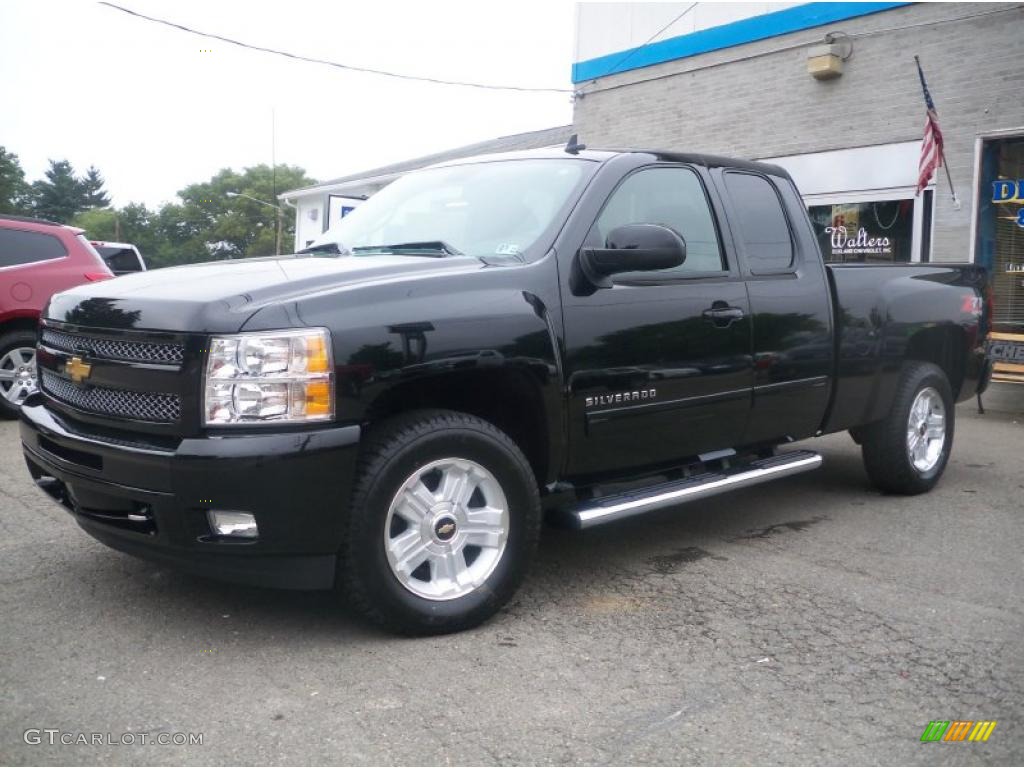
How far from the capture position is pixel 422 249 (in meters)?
4.26

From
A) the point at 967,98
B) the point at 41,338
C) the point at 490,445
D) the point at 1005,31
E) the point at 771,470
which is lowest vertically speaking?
the point at 771,470

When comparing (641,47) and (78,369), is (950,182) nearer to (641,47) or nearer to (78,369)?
(641,47)

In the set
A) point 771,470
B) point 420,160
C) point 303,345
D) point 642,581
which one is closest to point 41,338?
point 303,345

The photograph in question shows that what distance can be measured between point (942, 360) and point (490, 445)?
3.95m

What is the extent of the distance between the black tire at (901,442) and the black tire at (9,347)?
657cm

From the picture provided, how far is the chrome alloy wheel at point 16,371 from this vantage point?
820 centimetres

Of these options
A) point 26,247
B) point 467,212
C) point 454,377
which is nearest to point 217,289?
point 454,377

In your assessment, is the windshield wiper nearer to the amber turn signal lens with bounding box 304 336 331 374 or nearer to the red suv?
the amber turn signal lens with bounding box 304 336 331 374

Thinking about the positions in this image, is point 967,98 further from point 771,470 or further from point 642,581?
point 642,581

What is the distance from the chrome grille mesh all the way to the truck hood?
0.18ft

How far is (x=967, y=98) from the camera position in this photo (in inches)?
423

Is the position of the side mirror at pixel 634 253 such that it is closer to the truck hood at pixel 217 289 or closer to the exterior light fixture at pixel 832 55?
the truck hood at pixel 217 289

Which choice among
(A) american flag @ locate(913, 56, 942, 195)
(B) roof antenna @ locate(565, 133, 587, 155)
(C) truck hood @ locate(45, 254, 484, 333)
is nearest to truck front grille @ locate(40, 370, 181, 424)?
(C) truck hood @ locate(45, 254, 484, 333)

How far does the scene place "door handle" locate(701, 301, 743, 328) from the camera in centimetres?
452
